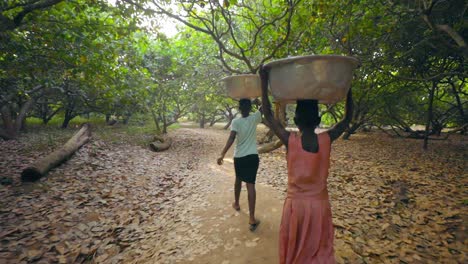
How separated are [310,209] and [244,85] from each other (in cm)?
222

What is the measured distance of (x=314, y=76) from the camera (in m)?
2.10

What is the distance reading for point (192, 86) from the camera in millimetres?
14453

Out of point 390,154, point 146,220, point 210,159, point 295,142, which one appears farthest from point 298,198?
point 390,154

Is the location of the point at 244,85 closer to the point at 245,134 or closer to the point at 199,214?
the point at 245,134

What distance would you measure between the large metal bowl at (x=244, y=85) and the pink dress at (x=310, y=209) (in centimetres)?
173

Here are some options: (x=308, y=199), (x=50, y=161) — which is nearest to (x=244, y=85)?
(x=308, y=199)

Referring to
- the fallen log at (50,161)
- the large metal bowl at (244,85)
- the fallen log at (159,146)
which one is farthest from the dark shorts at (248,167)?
the fallen log at (159,146)

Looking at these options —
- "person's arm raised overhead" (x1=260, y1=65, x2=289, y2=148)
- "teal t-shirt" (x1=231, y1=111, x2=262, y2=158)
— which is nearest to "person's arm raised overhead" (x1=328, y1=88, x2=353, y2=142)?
"person's arm raised overhead" (x1=260, y1=65, x2=289, y2=148)

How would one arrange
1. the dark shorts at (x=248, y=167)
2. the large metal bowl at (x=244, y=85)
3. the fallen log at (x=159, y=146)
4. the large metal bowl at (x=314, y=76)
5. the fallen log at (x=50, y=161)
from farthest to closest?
the fallen log at (x=159, y=146) < the fallen log at (x=50, y=161) < the dark shorts at (x=248, y=167) < the large metal bowl at (x=244, y=85) < the large metal bowl at (x=314, y=76)

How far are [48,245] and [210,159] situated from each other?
6.89 metres

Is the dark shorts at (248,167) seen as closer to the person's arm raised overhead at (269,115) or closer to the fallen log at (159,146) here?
the person's arm raised overhead at (269,115)

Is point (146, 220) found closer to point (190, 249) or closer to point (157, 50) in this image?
point (190, 249)

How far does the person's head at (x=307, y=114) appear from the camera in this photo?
7.54 feet

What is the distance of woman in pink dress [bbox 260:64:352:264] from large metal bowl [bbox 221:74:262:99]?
62.1 inches
